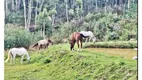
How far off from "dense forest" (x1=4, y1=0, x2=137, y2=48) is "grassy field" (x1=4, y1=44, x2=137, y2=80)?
0.36ft

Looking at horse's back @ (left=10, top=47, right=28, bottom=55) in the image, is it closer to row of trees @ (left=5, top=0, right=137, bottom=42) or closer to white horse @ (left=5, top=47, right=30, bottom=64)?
white horse @ (left=5, top=47, right=30, bottom=64)

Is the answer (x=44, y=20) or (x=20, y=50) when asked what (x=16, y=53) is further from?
(x=44, y=20)

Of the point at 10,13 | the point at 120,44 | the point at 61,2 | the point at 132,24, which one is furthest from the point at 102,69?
the point at 10,13

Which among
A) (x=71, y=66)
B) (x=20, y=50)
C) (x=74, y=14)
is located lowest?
(x=71, y=66)

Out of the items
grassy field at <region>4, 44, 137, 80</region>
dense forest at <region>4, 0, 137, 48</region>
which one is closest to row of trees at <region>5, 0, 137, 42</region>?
dense forest at <region>4, 0, 137, 48</region>

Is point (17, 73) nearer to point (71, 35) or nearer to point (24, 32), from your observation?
point (24, 32)

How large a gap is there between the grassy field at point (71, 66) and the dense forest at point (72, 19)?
0.11m

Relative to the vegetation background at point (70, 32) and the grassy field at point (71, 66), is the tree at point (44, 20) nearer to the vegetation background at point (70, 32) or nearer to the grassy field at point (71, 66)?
the vegetation background at point (70, 32)

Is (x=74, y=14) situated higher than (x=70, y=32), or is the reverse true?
(x=74, y=14)

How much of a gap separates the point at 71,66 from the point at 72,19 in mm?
339

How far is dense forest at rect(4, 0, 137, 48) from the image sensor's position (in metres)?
2.22

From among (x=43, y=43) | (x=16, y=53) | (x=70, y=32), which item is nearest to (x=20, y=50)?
(x=16, y=53)

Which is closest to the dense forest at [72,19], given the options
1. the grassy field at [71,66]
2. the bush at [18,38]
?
the bush at [18,38]

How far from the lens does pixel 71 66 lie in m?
2.23
